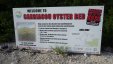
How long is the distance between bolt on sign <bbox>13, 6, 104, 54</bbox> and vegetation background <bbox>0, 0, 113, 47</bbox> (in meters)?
0.56

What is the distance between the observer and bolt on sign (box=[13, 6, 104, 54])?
439cm

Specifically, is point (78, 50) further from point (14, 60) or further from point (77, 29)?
point (14, 60)

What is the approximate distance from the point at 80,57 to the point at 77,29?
0.55 m

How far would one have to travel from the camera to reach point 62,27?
4.49 meters

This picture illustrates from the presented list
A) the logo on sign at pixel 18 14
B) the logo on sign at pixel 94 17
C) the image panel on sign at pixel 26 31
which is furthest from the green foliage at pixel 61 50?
the logo on sign at pixel 18 14

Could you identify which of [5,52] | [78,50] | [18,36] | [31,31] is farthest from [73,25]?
[5,52]

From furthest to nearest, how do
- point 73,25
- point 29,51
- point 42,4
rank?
point 42,4, point 29,51, point 73,25

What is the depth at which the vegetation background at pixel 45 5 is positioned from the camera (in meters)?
4.96

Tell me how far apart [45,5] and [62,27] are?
1.19m

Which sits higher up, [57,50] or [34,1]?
[34,1]

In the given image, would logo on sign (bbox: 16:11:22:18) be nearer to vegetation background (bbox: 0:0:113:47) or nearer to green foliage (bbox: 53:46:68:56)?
vegetation background (bbox: 0:0:113:47)

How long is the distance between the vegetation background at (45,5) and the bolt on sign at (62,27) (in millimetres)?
556

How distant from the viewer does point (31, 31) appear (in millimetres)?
4672

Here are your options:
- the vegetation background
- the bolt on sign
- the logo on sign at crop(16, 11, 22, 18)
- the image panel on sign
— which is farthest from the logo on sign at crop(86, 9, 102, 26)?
the logo on sign at crop(16, 11, 22, 18)
